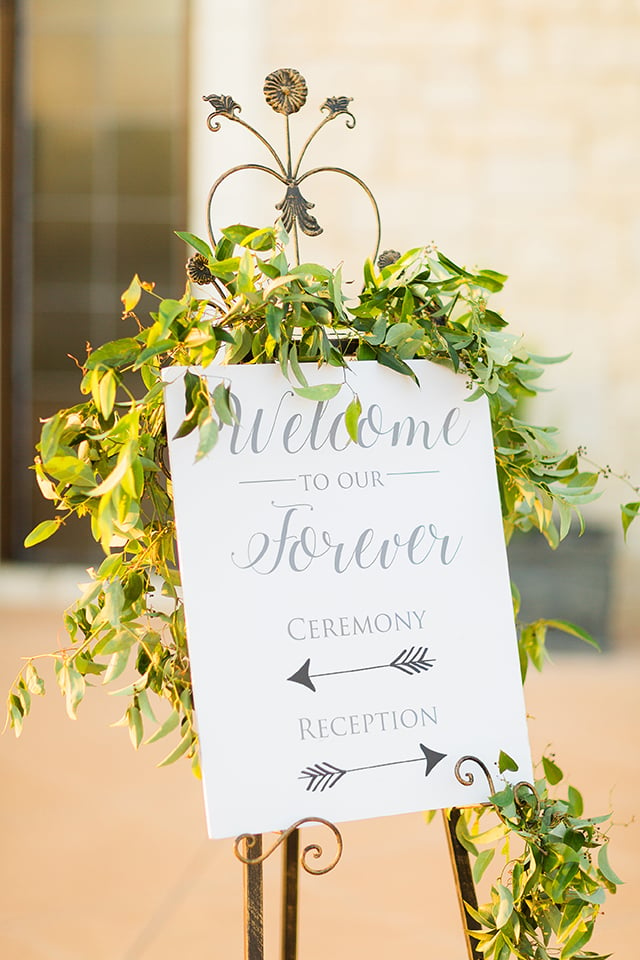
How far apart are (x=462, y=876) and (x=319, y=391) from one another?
1.98ft

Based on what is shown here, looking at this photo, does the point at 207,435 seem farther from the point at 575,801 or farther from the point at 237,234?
the point at 575,801


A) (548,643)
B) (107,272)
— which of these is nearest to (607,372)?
(548,643)

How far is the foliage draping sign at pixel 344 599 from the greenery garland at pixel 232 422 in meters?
0.04

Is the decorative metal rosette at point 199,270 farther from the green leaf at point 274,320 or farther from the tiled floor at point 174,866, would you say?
the tiled floor at point 174,866

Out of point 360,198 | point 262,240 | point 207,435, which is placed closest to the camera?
point 207,435

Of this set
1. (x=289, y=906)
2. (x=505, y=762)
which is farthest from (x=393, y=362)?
(x=289, y=906)

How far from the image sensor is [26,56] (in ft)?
15.8

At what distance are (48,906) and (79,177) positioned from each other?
368 cm

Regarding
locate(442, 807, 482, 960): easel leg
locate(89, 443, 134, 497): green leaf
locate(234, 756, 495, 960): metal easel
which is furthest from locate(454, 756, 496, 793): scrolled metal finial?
locate(89, 443, 134, 497): green leaf

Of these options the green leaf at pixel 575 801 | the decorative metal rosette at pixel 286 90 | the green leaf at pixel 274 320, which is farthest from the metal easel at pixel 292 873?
the decorative metal rosette at pixel 286 90

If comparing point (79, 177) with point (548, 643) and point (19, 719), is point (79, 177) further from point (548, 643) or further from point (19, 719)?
point (19, 719)

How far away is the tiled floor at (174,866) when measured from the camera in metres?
1.95

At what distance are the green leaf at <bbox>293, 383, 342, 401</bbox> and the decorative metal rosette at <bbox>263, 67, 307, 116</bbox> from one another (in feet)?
1.17

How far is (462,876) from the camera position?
120 centimetres
